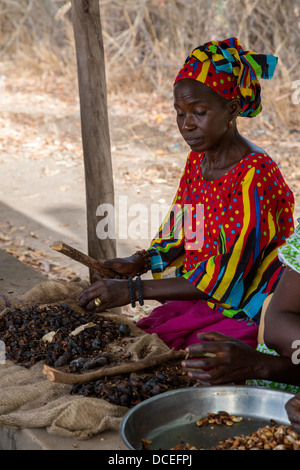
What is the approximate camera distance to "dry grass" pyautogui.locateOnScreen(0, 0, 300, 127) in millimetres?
8445

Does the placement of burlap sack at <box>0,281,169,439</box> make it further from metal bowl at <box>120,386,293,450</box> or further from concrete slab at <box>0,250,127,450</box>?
metal bowl at <box>120,386,293,450</box>

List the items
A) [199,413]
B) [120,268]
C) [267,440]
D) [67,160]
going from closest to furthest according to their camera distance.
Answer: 1. [267,440]
2. [199,413]
3. [120,268]
4. [67,160]

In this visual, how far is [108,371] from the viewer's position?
2.22m

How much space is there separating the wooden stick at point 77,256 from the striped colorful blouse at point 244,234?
441 mm

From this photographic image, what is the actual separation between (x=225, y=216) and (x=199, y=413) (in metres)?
1.06

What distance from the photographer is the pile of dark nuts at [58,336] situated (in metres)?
2.46

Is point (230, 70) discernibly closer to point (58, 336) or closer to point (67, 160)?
point (58, 336)

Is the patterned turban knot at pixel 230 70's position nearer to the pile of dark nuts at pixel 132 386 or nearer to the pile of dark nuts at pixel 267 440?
the pile of dark nuts at pixel 132 386

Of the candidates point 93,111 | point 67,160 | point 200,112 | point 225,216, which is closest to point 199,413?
point 225,216

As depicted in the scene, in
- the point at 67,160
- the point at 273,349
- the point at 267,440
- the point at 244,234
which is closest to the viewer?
the point at 267,440

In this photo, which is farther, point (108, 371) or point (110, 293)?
point (110, 293)

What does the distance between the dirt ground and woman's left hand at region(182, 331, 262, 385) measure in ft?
10.5

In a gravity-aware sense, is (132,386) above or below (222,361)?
below

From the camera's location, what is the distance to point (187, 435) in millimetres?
1854
